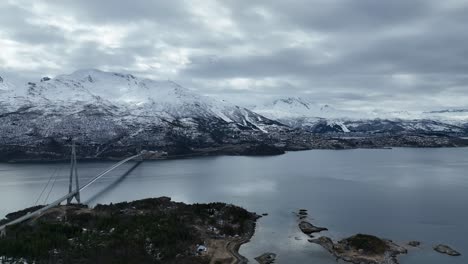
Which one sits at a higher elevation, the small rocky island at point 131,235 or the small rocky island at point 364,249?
the small rocky island at point 131,235

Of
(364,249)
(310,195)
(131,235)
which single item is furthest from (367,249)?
(310,195)

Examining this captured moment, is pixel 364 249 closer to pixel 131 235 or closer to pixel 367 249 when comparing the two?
pixel 367 249

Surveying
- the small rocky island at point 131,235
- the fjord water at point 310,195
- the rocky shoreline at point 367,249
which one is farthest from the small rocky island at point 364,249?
the small rocky island at point 131,235

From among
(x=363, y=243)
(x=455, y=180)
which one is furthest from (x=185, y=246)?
(x=455, y=180)

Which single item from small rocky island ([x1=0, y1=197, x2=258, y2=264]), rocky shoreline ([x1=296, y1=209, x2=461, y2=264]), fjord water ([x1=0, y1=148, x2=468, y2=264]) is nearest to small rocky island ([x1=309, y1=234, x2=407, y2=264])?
rocky shoreline ([x1=296, y1=209, x2=461, y2=264])

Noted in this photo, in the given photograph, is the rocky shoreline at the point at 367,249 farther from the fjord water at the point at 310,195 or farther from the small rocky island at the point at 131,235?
the small rocky island at the point at 131,235

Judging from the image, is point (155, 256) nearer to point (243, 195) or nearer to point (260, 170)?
point (243, 195)

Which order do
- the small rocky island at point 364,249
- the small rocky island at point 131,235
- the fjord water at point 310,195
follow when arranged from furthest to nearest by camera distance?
1. the fjord water at point 310,195
2. the small rocky island at point 364,249
3. the small rocky island at point 131,235
